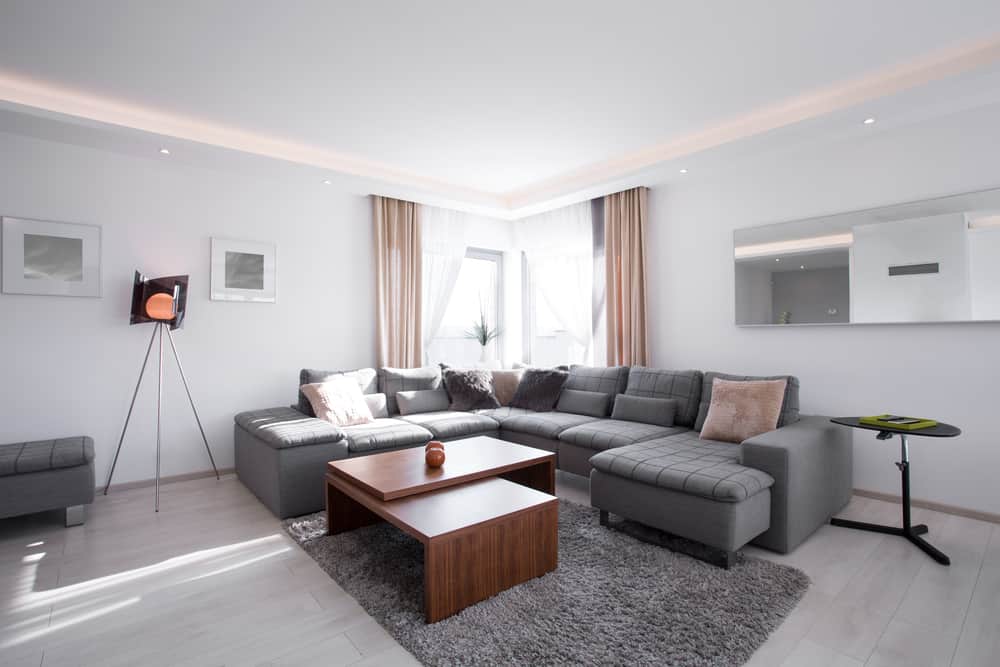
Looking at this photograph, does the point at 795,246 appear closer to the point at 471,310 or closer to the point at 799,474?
the point at 799,474

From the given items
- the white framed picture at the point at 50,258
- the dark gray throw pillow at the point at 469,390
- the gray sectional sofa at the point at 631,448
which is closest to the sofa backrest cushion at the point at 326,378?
the gray sectional sofa at the point at 631,448

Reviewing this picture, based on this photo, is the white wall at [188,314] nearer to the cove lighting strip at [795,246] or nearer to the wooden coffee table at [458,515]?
the wooden coffee table at [458,515]

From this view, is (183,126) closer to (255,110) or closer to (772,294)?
(255,110)

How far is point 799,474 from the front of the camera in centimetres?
277

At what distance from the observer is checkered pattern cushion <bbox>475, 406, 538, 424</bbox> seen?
4.57m

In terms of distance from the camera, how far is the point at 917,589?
233 centimetres

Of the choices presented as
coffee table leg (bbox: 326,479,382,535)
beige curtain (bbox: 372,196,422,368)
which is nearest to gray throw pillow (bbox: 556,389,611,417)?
beige curtain (bbox: 372,196,422,368)

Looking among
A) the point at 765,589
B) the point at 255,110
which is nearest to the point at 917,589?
Result: the point at 765,589

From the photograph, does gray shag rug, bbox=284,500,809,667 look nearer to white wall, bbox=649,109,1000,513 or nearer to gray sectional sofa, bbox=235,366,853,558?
gray sectional sofa, bbox=235,366,853,558

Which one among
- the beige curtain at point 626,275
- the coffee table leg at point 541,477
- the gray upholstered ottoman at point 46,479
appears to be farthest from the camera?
the beige curtain at point 626,275

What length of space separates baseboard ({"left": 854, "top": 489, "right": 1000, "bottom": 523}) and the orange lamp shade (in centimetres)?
511

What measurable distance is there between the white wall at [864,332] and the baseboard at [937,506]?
0.04 metres

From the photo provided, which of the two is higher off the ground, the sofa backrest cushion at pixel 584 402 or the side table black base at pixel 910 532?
the sofa backrest cushion at pixel 584 402

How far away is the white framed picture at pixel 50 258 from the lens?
11.4ft
